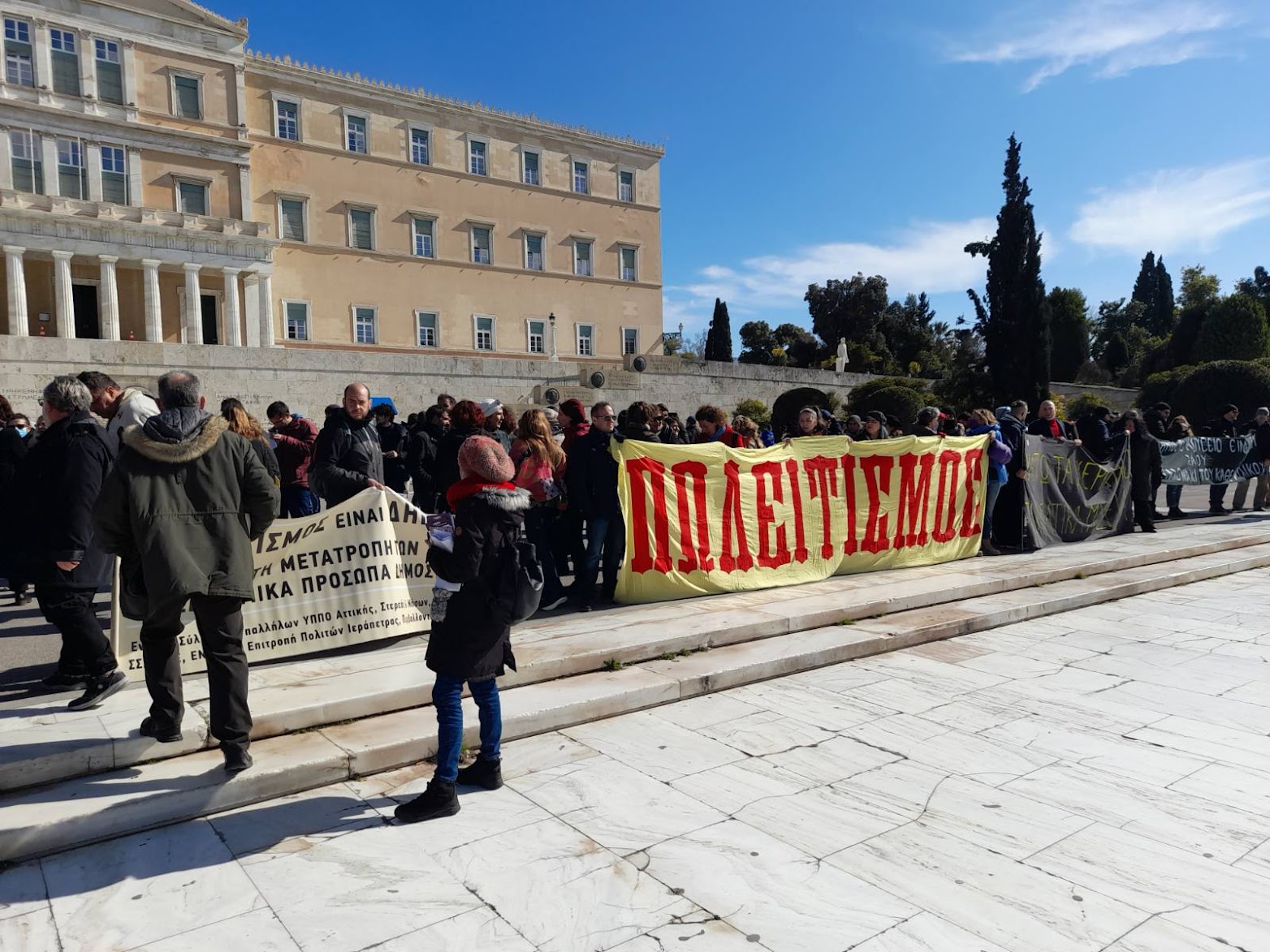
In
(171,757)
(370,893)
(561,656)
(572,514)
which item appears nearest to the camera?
(370,893)

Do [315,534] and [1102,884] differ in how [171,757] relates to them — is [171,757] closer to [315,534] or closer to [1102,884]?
[315,534]

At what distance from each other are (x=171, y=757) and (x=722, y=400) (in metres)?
35.8

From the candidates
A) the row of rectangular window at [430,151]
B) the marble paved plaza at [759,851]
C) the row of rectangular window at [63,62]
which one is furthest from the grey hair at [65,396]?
the row of rectangular window at [430,151]

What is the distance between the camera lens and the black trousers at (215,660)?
12.5 feet

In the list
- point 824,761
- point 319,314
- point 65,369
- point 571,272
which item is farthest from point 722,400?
point 824,761

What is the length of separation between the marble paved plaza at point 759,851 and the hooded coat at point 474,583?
0.67 metres

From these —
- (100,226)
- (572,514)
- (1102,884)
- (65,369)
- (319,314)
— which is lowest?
(1102,884)

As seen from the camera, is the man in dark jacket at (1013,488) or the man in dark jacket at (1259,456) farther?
the man in dark jacket at (1259,456)

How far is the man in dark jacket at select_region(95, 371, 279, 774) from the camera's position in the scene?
3684 millimetres

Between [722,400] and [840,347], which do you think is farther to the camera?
[840,347]

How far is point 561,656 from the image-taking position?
5449mm

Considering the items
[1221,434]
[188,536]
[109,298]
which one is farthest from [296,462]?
[109,298]

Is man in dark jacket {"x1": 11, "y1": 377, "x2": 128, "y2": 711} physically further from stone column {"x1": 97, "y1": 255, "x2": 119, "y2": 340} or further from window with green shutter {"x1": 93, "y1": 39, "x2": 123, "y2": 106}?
window with green shutter {"x1": 93, "y1": 39, "x2": 123, "y2": 106}

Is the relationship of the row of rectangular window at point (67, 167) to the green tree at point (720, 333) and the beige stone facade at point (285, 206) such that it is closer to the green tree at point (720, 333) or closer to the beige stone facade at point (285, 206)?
the beige stone facade at point (285, 206)
